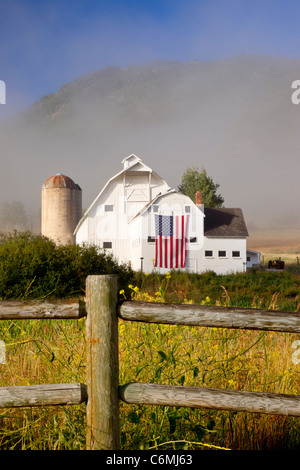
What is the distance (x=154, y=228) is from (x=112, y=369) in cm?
2419

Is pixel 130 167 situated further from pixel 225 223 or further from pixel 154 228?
pixel 225 223

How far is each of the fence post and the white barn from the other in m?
23.7

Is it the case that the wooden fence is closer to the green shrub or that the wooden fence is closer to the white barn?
A: the green shrub

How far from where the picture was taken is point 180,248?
90.3 feet

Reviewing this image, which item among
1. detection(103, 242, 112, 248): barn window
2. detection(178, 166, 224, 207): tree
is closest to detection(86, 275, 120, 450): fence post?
detection(103, 242, 112, 248): barn window

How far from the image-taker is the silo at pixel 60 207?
34.0 meters

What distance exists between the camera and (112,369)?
9.98 feet

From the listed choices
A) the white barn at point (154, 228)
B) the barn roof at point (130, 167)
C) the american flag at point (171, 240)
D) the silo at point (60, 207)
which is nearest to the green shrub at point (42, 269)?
the american flag at point (171, 240)

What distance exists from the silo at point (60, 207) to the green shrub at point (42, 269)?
2043 centimetres

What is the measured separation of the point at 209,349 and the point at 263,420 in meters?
0.86

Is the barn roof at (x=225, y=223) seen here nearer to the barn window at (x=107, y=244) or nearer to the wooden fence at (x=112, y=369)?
the barn window at (x=107, y=244)

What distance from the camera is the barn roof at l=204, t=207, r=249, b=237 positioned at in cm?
2948

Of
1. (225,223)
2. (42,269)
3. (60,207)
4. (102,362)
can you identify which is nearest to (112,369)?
(102,362)
